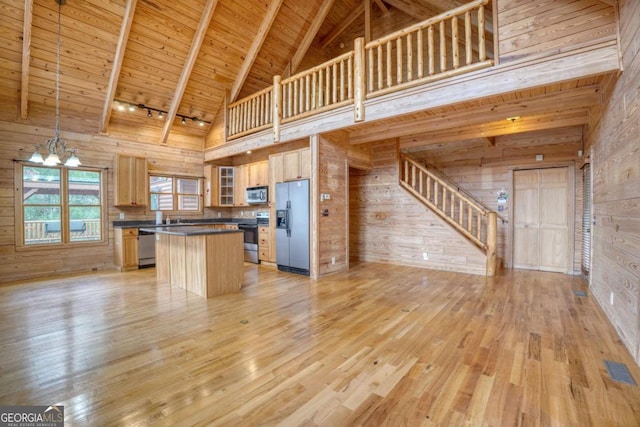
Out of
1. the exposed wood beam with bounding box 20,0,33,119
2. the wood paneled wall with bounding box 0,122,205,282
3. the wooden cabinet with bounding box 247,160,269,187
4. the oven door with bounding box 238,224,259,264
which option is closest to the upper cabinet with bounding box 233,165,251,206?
the wooden cabinet with bounding box 247,160,269,187

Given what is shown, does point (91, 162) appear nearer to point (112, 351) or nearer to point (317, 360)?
point (112, 351)

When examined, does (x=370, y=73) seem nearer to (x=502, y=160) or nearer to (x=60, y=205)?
(x=502, y=160)

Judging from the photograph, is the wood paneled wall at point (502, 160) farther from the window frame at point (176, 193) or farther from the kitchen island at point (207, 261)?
the window frame at point (176, 193)

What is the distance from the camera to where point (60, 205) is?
573cm

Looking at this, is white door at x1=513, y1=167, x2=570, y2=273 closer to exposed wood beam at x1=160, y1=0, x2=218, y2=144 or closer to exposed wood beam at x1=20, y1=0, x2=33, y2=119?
exposed wood beam at x1=160, y1=0, x2=218, y2=144

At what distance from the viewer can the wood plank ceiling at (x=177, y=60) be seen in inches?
181

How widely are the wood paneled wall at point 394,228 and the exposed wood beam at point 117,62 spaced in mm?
5133

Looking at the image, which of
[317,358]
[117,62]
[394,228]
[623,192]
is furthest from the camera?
[394,228]

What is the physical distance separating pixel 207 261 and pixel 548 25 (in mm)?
4946

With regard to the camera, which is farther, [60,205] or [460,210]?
[60,205]

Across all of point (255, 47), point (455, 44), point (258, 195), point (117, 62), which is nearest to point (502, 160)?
point (455, 44)

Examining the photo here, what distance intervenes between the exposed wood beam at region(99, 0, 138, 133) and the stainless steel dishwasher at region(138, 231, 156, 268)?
241 cm

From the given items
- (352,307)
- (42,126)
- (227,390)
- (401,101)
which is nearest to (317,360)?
(227,390)

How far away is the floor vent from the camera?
2.06m
